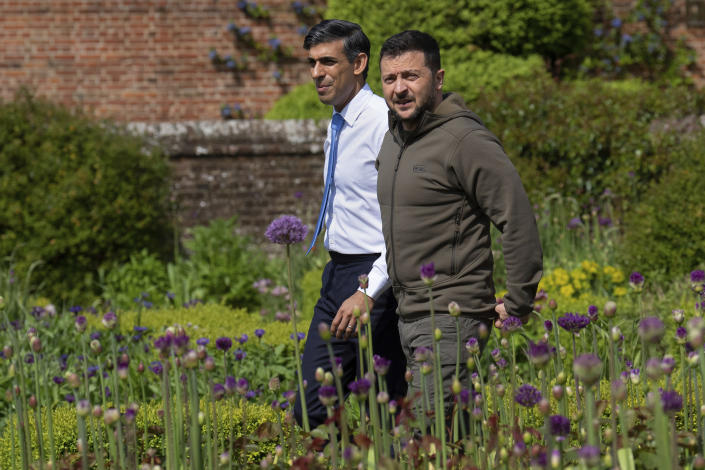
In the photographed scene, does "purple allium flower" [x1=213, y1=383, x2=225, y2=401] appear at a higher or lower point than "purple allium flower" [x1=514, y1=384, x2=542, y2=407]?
lower

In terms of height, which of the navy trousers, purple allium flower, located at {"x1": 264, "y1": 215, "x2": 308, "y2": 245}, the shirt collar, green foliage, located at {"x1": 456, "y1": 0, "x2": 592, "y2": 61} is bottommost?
the navy trousers

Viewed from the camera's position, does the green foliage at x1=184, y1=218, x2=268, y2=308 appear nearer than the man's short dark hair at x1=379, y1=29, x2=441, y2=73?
No

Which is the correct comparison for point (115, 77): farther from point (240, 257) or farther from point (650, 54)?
point (650, 54)

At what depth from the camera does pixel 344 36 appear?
109 inches

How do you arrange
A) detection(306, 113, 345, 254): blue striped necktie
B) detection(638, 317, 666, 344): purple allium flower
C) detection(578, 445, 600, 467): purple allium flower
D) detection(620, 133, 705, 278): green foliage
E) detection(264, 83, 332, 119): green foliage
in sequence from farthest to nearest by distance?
detection(264, 83, 332, 119): green foliage
detection(620, 133, 705, 278): green foliage
detection(306, 113, 345, 254): blue striped necktie
detection(638, 317, 666, 344): purple allium flower
detection(578, 445, 600, 467): purple allium flower

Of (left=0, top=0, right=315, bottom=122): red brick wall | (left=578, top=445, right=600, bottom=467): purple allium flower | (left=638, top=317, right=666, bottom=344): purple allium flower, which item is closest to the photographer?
(left=578, top=445, right=600, bottom=467): purple allium flower

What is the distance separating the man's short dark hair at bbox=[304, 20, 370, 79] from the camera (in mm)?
2764

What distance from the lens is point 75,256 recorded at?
6.79m

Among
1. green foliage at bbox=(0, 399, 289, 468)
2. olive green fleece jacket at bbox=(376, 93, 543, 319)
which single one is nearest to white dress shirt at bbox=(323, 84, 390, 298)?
olive green fleece jacket at bbox=(376, 93, 543, 319)

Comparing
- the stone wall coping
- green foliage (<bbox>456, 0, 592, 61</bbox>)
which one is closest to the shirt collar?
the stone wall coping

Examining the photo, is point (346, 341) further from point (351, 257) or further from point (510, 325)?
point (510, 325)

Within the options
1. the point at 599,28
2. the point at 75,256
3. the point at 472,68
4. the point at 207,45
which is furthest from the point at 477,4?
the point at 75,256

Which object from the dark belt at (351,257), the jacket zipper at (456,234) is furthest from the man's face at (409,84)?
the dark belt at (351,257)

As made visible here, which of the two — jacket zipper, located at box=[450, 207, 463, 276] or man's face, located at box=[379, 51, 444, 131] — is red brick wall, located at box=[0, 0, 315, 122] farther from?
jacket zipper, located at box=[450, 207, 463, 276]
